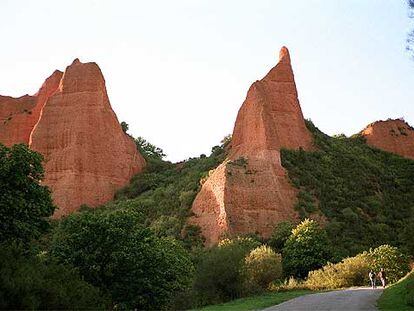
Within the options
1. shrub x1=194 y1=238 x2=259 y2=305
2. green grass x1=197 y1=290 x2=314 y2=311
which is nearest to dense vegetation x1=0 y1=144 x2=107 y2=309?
green grass x1=197 y1=290 x2=314 y2=311

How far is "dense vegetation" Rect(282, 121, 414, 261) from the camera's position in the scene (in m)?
50.9

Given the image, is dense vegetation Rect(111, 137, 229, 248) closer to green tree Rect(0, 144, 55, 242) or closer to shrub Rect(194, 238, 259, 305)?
shrub Rect(194, 238, 259, 305)

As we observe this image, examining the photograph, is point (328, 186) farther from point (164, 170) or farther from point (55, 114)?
point (55, 114)

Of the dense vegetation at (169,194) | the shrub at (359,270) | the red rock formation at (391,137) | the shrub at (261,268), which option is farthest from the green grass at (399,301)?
the red rock formation at (391,137)

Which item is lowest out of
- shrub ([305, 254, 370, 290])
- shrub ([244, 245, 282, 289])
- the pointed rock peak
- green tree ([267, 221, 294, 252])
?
shrub ([305, 254, 370, 290])

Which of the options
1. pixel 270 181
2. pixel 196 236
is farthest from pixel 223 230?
pixel 270 181

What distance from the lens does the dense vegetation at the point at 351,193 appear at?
5088 centimetres

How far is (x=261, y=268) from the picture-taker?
115 feet

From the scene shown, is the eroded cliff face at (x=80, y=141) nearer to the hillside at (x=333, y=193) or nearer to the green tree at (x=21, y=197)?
the hillside at (x=333, y=193)

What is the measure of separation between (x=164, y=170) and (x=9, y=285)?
2420 inches

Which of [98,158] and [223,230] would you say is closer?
[223,230]

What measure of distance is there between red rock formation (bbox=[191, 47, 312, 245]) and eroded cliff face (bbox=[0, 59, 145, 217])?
15.1 meters

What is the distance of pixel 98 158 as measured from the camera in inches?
2611

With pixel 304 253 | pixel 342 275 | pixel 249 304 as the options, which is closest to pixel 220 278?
pixel 249 304
